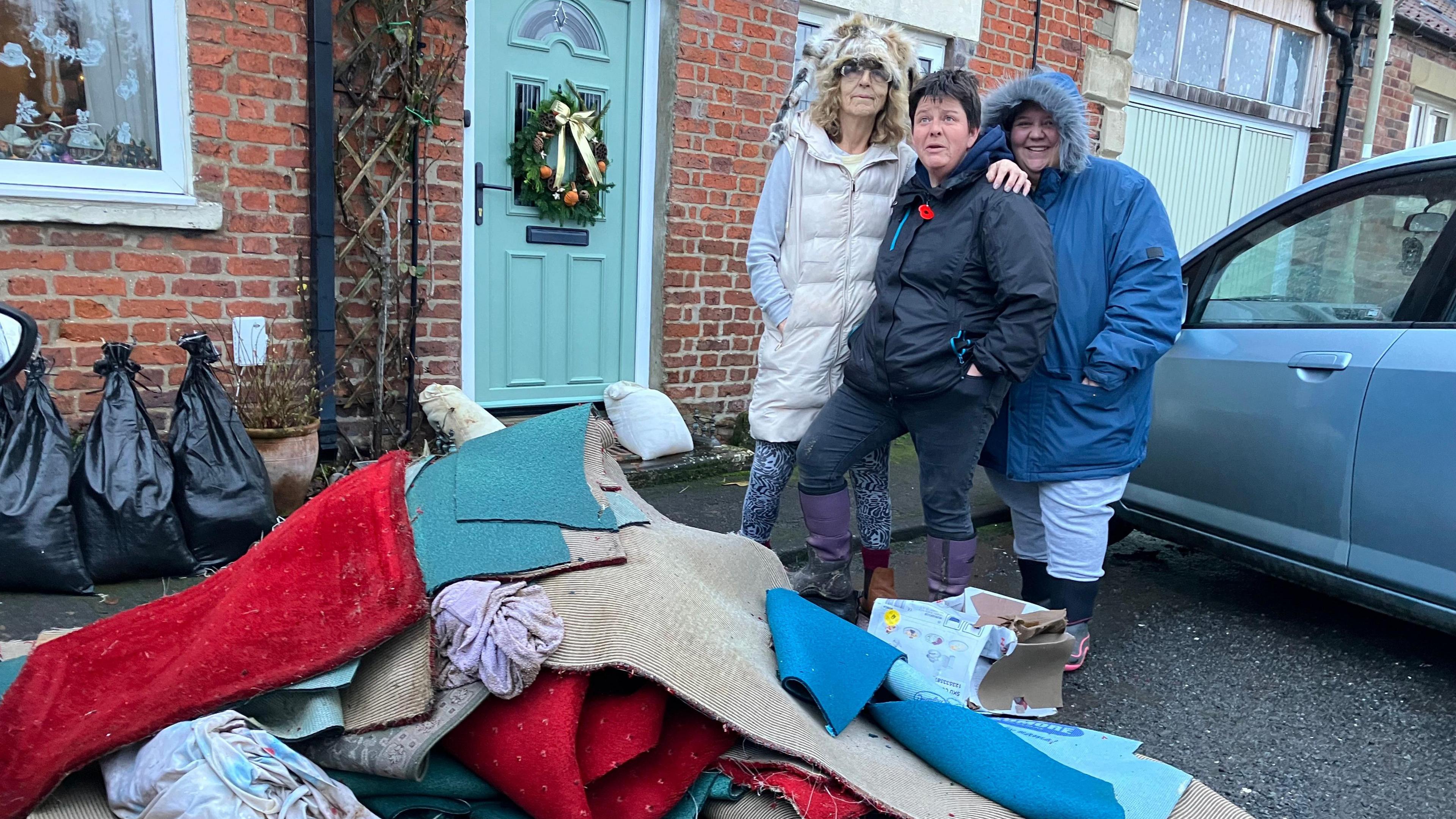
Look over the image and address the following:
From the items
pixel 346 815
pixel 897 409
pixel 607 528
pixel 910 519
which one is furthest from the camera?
pixel 910 519

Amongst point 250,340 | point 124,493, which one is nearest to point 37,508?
point 124,493

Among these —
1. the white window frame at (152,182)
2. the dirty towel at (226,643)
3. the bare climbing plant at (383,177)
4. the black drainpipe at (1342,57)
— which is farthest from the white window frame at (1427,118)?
the dirty towel at (226,643)

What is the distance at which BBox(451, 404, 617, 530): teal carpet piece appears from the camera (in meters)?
2.40

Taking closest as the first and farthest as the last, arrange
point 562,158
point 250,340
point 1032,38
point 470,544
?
point 470,544, point 250,340, point 562,158, point 1032,38

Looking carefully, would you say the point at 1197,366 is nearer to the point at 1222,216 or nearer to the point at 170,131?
the point at 170,131

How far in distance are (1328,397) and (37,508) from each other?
428 centimetres

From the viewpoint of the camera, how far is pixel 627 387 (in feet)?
17.7

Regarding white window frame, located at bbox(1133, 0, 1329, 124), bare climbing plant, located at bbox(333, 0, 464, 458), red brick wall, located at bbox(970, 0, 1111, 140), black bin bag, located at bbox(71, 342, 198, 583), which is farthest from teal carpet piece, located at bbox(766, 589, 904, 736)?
white window frame, located at bbox(1133, 0, 1329, 124)

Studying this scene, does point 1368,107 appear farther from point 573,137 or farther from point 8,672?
point 8,672

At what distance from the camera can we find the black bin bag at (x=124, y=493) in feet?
10.8

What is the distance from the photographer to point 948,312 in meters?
2.93

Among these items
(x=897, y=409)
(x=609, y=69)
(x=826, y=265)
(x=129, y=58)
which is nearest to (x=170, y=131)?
(x=129, y=58)

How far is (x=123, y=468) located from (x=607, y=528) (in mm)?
1995

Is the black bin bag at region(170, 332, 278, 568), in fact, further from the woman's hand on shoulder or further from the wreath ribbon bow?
the woman's hand on shoulder
